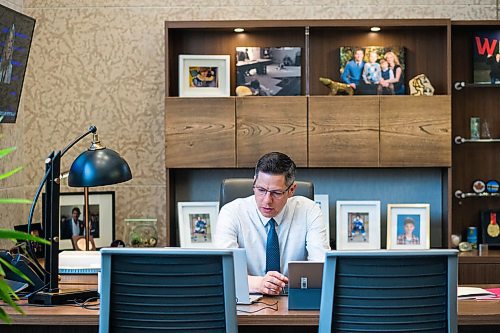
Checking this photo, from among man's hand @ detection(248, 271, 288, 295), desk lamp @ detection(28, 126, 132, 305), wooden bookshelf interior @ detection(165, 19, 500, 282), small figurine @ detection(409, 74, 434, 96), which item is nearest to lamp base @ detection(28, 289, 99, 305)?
desk lamp @ detection(28, 126, 132, 305)

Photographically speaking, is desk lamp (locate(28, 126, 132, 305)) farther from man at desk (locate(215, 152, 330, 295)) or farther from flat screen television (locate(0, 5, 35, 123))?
flat screen television (locate(0, 5, 35, 123))

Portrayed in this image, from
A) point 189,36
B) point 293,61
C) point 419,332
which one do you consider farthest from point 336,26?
point 419,332

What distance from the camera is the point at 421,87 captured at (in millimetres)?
5109

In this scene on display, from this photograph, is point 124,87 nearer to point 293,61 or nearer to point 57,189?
point 293,61

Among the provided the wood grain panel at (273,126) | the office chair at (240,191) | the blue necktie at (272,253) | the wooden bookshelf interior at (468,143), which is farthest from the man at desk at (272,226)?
the wooden bookshelf interior at (468,143)

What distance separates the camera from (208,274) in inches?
Answer: 107

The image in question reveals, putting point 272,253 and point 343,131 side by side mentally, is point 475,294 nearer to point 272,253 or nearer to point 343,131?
point 272,253

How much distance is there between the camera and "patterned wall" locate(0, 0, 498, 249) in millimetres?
5375

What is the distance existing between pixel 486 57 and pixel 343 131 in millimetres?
1046

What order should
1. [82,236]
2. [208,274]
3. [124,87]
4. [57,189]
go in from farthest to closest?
[124,87] < [82,236] < [57,189] < [208,274]

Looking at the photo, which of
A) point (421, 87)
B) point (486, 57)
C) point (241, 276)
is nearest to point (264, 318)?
point (241, 276)

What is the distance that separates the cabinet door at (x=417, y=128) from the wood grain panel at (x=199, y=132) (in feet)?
3.07

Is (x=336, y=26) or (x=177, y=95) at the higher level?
(x=336, y=26)

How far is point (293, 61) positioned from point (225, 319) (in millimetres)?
2787
